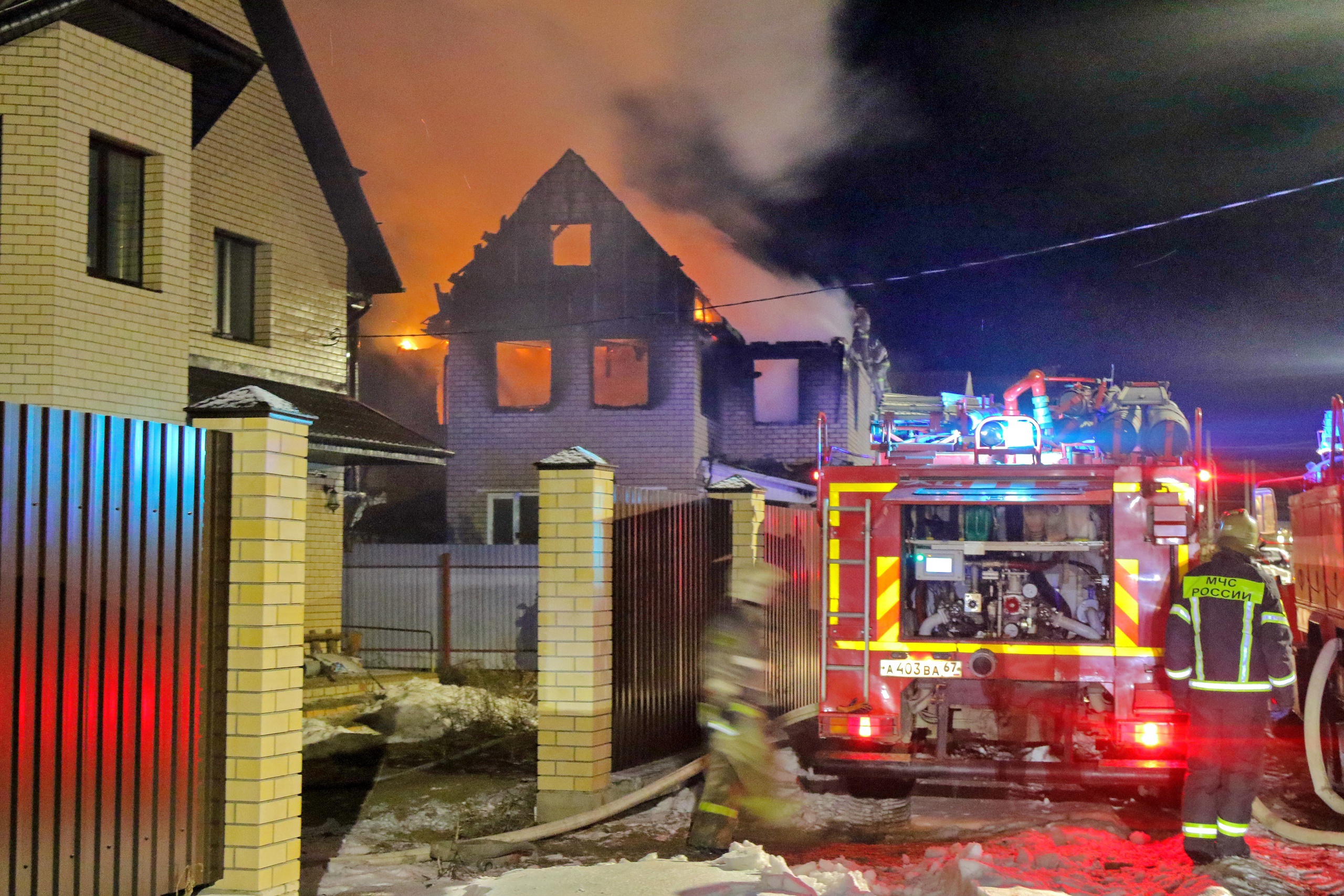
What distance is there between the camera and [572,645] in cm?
735

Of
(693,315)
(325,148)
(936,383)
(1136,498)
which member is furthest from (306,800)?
(936,383)

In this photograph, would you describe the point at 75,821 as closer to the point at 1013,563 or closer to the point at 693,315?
the point at 1013,563

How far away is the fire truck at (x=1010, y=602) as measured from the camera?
6996 millimetres

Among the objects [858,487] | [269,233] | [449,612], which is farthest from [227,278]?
[858,487]

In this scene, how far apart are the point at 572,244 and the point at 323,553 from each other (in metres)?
10.3

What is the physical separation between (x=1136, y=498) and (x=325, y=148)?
1162 cm

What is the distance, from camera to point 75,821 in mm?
3859

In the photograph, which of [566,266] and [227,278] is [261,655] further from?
[566,266]

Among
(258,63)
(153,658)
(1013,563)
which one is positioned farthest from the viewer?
(258,63)

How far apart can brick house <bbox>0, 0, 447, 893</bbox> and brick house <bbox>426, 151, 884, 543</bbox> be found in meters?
4.50

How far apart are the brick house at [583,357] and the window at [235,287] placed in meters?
8.10

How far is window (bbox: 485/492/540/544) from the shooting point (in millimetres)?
21188

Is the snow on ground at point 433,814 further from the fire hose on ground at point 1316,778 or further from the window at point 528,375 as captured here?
the window at point 528,375

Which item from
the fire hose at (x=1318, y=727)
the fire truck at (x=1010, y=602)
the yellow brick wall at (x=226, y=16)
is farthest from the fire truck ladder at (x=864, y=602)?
the yellow brick wall at (x=226, y=16)
